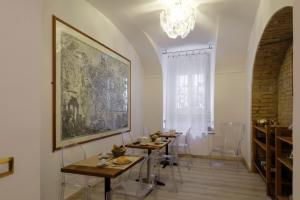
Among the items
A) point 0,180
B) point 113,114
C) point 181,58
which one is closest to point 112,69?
point 113,114

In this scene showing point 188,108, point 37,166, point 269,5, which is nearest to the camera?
point 37,166

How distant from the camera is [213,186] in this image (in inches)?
138

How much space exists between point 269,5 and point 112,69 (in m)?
2.75

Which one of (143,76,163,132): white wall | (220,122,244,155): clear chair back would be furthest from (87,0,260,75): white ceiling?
(220,122,244,155): clear chair back

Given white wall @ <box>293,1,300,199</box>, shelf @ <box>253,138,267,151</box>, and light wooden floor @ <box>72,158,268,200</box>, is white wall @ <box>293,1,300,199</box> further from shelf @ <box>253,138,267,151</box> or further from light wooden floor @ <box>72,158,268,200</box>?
shelf @ <box>253,138,267,151</box>

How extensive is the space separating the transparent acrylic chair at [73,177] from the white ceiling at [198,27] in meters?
2.35

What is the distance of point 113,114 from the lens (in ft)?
13.4

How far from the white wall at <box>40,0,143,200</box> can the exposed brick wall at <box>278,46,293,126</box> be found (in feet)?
10.5

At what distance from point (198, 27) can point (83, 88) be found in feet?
8.90

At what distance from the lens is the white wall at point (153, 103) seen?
5.88 metres

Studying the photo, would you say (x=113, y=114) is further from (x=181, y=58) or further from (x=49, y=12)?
(x=181, y=58)

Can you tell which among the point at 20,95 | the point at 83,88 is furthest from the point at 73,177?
the point at 20,95

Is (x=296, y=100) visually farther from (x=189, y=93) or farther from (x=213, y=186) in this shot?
(x=189, y=93)

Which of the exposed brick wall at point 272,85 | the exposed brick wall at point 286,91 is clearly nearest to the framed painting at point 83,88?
the exposed brick wall at point 272,85
